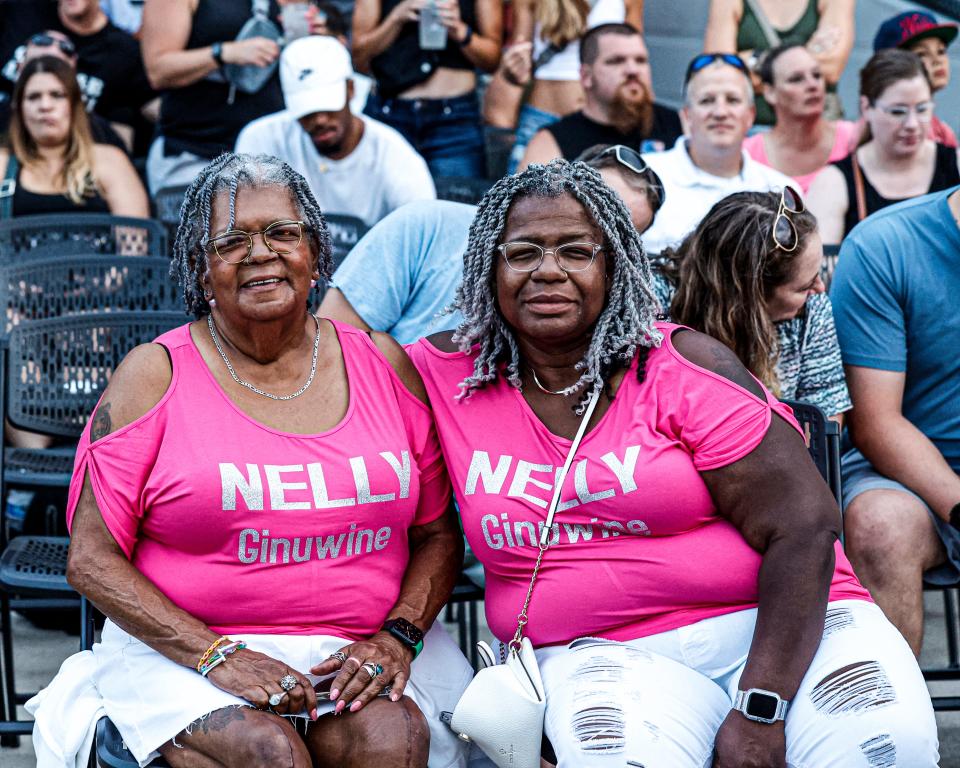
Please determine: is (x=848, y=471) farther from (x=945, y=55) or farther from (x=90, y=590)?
(x=945, y=55)

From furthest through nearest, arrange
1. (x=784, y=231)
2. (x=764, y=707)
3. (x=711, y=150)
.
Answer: (x=711, y=150)
(x=784, y=231)
(x=764, y=707)

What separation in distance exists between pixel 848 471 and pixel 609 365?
121 centimetres

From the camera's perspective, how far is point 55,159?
5461 mm

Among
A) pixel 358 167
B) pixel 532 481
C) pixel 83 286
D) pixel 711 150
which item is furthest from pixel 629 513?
pixel 358 167

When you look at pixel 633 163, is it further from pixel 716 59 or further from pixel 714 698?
pixel 716 59

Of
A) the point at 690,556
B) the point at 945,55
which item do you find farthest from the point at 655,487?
the point at 945,55

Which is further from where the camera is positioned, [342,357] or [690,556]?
[342,357]

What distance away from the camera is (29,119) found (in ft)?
17.8

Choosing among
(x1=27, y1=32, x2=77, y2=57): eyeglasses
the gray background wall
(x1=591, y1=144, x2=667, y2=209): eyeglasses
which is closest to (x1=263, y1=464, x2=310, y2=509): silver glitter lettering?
(x1=591, y1=144, x2=667, y2=209): eyeglasses

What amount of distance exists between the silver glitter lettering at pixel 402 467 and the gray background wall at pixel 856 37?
456 centimetres

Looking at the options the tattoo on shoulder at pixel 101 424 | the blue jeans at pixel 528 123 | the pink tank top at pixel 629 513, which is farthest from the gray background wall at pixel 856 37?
the tattoo on shoulder at pixel 101 424

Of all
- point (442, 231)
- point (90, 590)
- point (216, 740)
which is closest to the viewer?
point (216, 740)

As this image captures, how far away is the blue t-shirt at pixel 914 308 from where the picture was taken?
3.52 metres

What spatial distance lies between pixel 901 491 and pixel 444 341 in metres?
1.35
